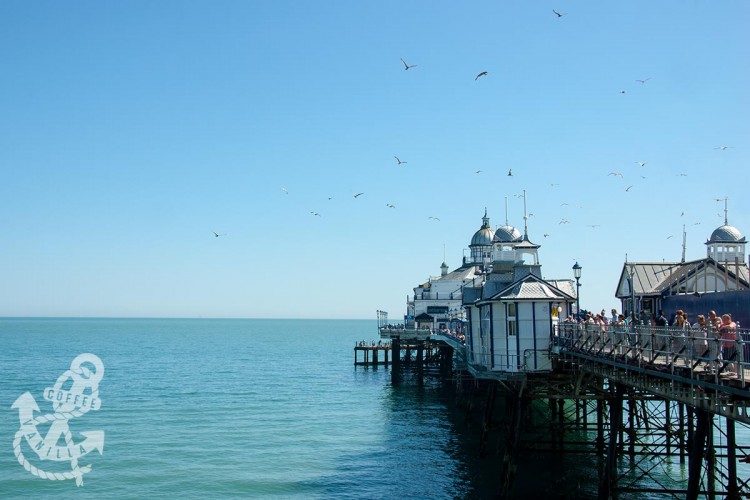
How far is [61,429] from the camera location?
143 ft

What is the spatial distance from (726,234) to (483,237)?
Result: 50447 mm

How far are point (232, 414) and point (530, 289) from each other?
994 inches

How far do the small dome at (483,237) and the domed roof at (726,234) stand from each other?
48.9 m

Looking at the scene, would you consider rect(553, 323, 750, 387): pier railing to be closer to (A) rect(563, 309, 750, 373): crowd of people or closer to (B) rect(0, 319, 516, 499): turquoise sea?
(A) rect(563, 309, 750, 373): crowd of people

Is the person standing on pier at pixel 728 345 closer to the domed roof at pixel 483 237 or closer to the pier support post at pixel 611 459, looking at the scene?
the pier support post at pixel 611 459

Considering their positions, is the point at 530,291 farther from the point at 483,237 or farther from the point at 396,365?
the point at 483,237

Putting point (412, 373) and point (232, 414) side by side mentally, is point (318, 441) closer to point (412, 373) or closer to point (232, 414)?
point (232, 414)

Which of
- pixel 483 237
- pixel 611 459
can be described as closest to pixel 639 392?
pixel 611 459

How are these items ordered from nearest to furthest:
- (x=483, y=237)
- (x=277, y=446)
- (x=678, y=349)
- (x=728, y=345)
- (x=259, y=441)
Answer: (x=728, y=345) → (x=678, y=349) → (x=277, y=446) → (x=259, y=441) → (x=483, y=237)

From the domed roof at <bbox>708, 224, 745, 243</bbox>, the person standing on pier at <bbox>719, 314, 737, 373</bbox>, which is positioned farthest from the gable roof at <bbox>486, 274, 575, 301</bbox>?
the domed roof at <bbox>708, 224, 745, 243</bbox>

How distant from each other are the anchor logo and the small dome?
47394mm

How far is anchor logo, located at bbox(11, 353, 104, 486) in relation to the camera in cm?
3359

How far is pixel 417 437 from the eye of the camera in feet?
131

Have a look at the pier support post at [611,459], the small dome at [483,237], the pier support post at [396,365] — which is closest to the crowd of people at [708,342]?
the pier support post at [611,459]
